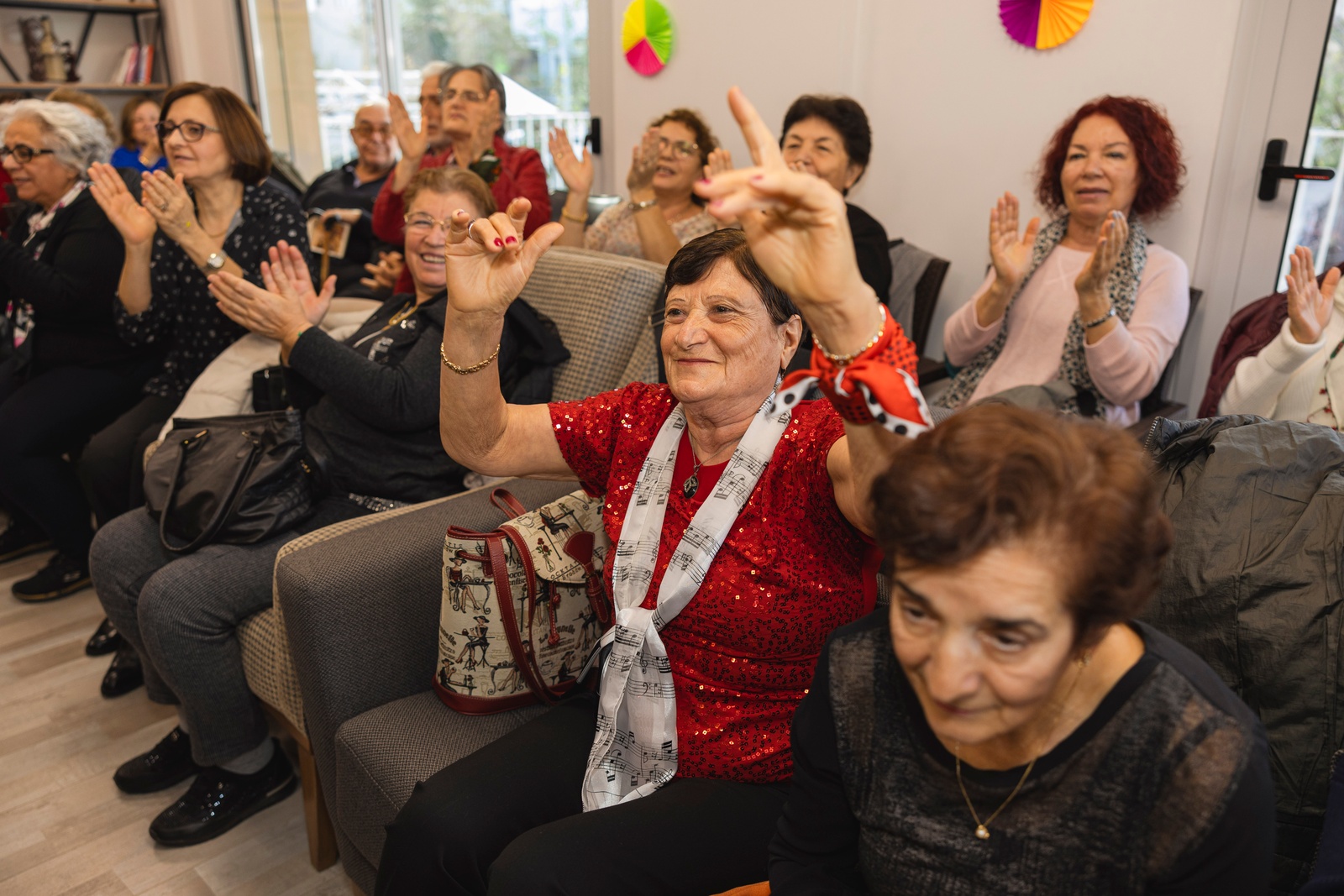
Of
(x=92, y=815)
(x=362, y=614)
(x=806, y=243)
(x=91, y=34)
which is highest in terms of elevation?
(x=91, y=34)

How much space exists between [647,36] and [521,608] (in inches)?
113

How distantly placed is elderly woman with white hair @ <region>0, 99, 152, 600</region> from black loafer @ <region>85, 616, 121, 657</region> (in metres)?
0.40

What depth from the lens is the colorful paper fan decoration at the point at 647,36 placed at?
3615 millimetres

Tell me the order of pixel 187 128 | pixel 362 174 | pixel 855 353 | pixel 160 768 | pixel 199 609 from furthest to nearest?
1. pixel 362 174
2. pixel 187 128
3. pixel 160 768
4. pixel 199 609
5. pixel 855 353

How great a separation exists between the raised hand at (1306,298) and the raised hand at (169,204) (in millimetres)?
2380

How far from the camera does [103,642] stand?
255cm

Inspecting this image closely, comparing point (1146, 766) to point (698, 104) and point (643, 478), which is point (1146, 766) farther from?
point (698, 104)

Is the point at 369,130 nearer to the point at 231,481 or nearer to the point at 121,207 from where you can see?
the point at 121,207

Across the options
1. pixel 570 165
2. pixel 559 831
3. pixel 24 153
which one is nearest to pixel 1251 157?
pixel 570 165

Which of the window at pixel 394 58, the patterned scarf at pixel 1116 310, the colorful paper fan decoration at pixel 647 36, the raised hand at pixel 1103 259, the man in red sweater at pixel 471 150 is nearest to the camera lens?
the raised hand at pixel 1103 259

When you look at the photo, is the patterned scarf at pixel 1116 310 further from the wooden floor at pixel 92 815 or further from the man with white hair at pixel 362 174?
the man with white hair at pixel 362 174

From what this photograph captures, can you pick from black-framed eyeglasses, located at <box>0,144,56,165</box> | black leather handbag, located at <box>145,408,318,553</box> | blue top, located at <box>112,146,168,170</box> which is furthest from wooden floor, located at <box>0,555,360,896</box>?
blue top, located at <box>112,146,168,170</box>

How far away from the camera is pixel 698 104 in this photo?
3.59 m

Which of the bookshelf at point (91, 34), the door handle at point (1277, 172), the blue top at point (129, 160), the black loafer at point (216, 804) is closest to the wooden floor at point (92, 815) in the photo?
the black loafer at point (216, 804)
